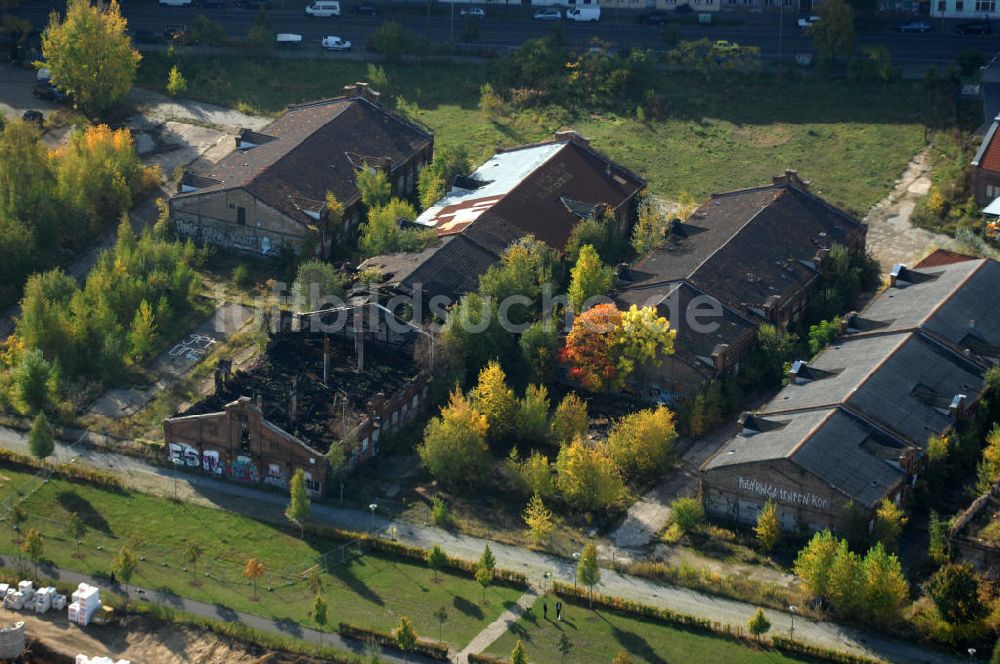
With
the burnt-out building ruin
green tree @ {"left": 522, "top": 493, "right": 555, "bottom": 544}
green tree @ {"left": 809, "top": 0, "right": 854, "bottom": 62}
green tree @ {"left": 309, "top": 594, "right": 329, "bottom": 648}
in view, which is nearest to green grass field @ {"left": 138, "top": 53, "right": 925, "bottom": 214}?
green tree @ {"left": 809, "top": 0, "right": 854, "bottom": 62}

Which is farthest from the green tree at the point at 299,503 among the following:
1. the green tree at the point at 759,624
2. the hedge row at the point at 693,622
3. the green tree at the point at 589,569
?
the green tree at the point at 759,624

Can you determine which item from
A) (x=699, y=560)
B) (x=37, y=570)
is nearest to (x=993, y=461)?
(x=699, y=560)

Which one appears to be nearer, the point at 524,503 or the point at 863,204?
the point at 524,503

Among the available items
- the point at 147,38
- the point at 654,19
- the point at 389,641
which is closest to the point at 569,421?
the point at 389,641

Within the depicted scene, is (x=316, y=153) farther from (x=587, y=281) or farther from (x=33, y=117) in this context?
(x=33, y=117)

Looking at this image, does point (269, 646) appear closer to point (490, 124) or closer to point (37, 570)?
point (37, 570)

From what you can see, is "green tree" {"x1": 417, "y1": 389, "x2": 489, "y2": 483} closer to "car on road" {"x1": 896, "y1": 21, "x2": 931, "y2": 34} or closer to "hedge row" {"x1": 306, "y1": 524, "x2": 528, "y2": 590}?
"hedge row" {"x1": 306, "y1": 524, "x2": 528, "y2": 590}

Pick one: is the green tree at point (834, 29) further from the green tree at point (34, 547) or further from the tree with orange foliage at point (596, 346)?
the green tree at point (34, 547)

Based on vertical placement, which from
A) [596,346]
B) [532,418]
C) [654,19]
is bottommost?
[532,418]
